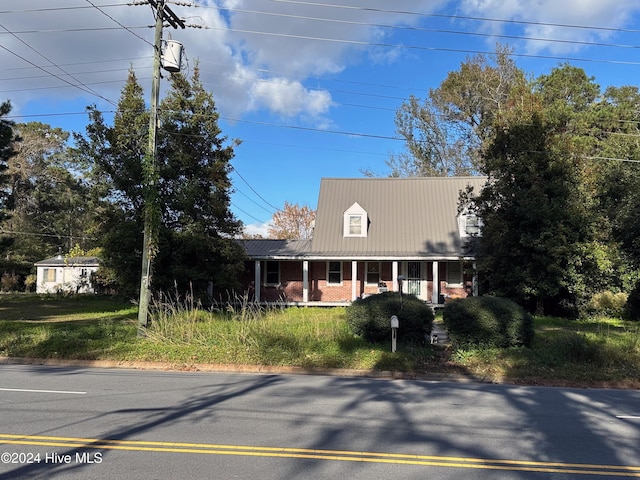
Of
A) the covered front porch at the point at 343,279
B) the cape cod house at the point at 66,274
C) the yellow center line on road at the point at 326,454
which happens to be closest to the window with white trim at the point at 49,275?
the cape cod house at the point at 66,274

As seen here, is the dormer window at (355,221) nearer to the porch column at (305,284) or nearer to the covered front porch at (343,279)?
the covered front porch at (343,279)

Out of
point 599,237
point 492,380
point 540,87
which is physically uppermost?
point 540,87

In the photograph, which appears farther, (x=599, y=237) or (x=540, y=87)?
(x=540, y=87)

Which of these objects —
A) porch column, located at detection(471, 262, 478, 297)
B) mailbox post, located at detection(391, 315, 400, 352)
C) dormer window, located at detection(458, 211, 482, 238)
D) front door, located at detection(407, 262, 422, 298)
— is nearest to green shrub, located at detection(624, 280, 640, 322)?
Result: porch column, located at detection(471, 262, 478, 297)

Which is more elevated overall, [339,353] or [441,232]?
[441,232]

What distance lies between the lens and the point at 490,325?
11.8 m

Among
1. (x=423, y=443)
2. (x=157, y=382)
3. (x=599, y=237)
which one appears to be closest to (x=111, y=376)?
(x=157, y=382)

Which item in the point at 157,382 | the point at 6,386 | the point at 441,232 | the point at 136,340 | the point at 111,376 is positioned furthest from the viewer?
the point at 441,232

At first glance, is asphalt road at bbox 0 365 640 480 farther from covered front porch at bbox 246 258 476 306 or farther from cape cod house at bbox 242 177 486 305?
covered front porch at bbox 246 258 476 306

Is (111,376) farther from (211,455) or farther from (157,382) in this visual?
(211,455)

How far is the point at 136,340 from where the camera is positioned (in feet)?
42.8

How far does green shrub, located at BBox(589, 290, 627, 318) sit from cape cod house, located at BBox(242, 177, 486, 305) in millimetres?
6214

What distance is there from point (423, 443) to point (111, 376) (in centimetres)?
713

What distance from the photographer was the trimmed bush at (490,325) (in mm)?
11852
